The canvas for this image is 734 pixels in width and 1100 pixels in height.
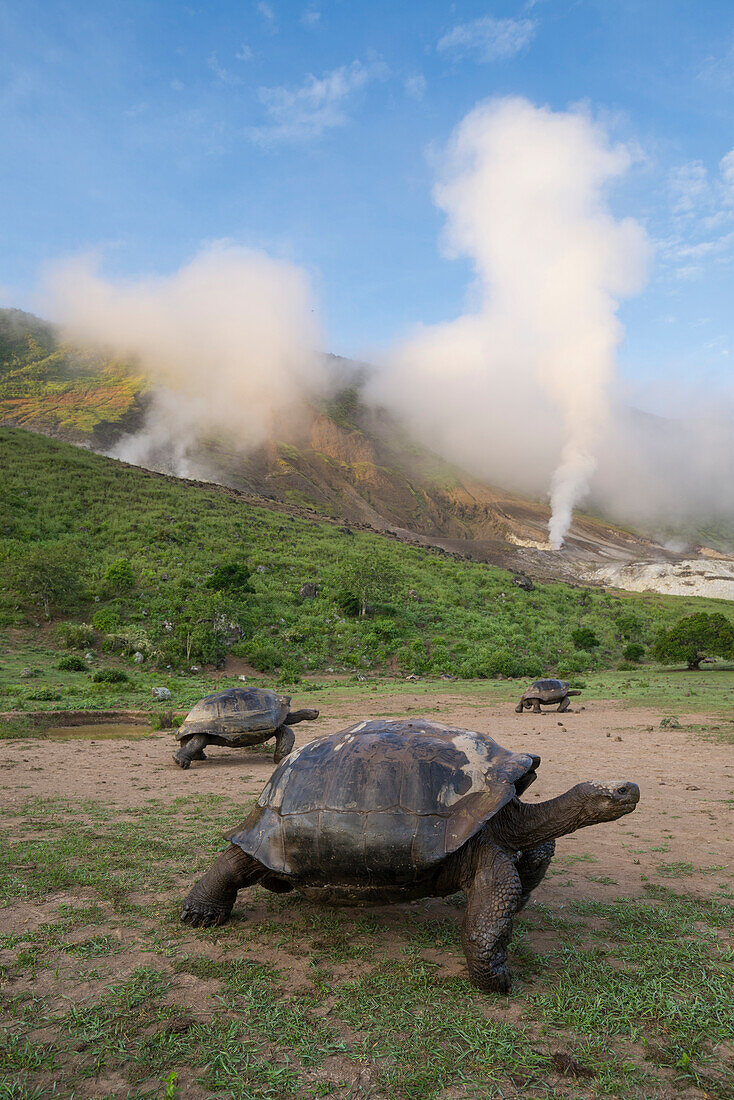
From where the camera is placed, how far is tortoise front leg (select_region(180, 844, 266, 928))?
15.1 ft

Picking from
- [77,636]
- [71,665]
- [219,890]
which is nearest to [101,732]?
[71,665]

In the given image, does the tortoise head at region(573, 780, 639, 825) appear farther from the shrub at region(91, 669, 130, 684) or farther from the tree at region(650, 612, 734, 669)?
the tree at region(650, 612, 734, 669)

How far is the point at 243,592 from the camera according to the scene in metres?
34.1

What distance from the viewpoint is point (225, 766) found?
11414mm

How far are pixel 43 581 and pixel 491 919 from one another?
30.5 m

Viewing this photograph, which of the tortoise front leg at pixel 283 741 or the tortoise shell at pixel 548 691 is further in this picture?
the tortoise shell at pixel 548 691

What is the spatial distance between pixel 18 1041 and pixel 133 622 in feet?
89.2

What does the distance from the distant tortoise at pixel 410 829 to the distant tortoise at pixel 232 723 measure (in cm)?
643

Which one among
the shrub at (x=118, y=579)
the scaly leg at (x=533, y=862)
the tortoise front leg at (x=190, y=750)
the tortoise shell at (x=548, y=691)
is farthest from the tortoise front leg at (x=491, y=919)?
the shrub at (x=118, y=579)

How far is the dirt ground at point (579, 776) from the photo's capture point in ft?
20.1

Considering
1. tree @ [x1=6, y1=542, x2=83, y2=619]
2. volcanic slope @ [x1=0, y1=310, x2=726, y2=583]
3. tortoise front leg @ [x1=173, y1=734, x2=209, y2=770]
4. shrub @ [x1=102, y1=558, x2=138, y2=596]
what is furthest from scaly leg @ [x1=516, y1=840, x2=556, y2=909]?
volcanic slope @ [x1=0, y1=310, x2=726, y2=583]

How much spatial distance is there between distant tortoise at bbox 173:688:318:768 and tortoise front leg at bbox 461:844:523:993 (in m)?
7.61

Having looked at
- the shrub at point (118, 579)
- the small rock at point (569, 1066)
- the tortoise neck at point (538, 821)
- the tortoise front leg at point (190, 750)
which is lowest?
the tortoise front leg at point (190, 750)

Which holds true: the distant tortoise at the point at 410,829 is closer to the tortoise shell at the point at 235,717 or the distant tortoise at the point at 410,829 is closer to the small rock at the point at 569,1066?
the small rock at the point at 569,1066
